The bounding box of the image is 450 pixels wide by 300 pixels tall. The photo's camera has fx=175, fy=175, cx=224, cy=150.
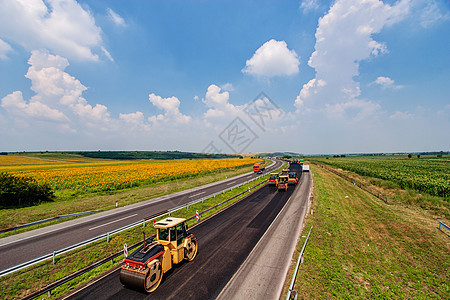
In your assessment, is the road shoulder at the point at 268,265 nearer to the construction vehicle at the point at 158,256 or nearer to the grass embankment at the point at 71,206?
the construction vehicle at the point at 158,256

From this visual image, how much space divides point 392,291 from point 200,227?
12509 millimetres

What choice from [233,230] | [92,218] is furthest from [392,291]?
[92,218]

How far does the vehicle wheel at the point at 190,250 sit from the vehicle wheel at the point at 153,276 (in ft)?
6.03

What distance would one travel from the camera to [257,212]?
1914cm

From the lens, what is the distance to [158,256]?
861 centimetres

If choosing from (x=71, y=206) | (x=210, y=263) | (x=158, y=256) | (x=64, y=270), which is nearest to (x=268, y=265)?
(x=210, y=263)

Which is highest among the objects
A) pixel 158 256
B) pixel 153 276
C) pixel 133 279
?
pixel 158 256

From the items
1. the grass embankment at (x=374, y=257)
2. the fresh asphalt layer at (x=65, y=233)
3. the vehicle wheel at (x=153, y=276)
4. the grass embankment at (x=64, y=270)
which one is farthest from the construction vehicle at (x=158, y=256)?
the fresh asphalt layer at (x=65, y=233)

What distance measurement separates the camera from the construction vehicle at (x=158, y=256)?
777 cm

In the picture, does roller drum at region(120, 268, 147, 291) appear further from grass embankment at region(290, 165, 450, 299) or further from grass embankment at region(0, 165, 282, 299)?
grass embankment at region(290, 165, 450, 299)

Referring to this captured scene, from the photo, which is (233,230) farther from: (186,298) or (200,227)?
(186,298)

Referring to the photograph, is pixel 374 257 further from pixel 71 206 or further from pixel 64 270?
pixel 71 206

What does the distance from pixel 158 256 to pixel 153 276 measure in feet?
2.63

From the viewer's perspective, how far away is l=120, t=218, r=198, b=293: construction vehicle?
7.77 m
